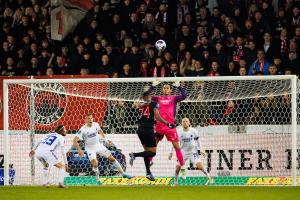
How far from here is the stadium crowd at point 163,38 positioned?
15820 mm

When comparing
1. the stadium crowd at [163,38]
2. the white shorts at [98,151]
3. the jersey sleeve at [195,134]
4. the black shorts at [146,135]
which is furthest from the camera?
the stadium crowd at [163,38]

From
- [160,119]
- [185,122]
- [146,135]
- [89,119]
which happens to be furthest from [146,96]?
[89,119]

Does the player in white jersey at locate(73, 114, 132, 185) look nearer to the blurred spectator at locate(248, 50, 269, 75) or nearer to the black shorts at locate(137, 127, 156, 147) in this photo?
the black shorts at locate(137, 127, 156, 147)

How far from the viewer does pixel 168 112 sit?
1460 centimetres

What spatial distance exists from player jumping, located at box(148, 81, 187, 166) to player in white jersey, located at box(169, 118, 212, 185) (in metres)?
0.24

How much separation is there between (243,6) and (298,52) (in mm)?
1954

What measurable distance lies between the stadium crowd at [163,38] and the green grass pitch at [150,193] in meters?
3.30

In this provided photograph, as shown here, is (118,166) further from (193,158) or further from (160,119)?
(193,158)

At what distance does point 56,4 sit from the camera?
700 inches

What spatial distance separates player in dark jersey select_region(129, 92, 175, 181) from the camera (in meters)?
14.1

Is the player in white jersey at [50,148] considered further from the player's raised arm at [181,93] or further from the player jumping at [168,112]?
the player's raised arm at [181,93]

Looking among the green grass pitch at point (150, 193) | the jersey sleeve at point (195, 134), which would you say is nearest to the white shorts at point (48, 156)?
the green grass pitch at point (150, 193)

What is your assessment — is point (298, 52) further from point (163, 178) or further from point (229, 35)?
point (163, 178)

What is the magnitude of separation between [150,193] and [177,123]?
12.1 feet
